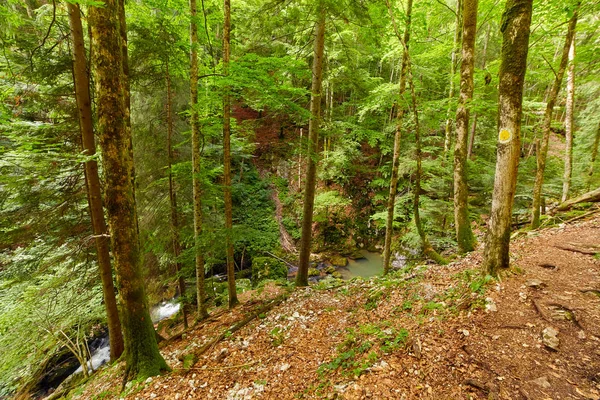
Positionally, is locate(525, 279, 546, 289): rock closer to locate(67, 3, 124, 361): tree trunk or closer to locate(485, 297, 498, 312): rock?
locate(485, 297, 498, 312): rock

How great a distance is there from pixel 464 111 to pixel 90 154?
850 cm

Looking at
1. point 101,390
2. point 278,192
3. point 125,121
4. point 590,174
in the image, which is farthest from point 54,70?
point 590,174

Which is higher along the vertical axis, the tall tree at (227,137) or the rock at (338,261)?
the tall tree at (227,137)

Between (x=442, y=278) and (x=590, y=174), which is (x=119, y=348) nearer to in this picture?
(x=442, y=278)

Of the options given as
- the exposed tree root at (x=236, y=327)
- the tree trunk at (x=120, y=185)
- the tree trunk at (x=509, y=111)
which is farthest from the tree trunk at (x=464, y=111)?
the tree trunk at (x=120, y=185)

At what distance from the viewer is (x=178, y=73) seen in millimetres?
6957

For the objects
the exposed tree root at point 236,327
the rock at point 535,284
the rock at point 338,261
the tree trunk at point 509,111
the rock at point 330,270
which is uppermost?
the tree trunk at point 509,111

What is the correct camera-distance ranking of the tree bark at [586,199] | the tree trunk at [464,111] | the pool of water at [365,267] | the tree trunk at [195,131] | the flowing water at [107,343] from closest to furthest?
the tree trunk at [195,131]
the tree trunk at [464,111]
the tree bark at [586,199]
the flowing water at [107,343]
the pool of water at [365,267]

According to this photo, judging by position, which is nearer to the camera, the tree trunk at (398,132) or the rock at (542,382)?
the rock at (542,382)

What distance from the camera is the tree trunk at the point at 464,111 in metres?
5.71

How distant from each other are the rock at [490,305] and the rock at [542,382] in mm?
1052

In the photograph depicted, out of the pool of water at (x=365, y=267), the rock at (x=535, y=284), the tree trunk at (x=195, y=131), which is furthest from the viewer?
the pool of water at (x=365, y=267)

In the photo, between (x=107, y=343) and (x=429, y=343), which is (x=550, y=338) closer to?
(x=429, y=343)

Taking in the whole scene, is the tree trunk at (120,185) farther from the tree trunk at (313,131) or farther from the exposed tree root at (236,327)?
the tree trunk at (313,131)
